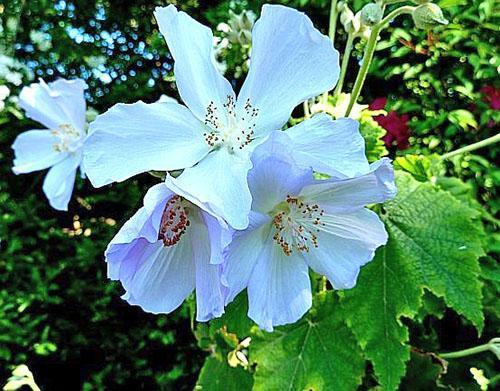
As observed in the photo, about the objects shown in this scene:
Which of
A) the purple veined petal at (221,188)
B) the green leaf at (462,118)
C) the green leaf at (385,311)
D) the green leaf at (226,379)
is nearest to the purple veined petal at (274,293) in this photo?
the purple veined petal at (221,188)

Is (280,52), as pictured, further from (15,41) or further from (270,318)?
(15,41)

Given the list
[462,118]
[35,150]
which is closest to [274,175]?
[35,150]

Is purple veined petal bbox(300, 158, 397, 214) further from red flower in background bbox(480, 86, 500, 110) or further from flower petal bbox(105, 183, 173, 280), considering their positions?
red flower in background bbox(480, 86, 500, 110)

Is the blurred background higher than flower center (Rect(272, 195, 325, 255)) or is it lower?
lower

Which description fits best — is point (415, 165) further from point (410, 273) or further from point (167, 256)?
point (167, 256)

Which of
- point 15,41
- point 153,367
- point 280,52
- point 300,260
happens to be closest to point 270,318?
point 300,260

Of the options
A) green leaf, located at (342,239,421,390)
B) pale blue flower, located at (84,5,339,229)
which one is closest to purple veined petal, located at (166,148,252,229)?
pale blue flower, located at (84,5,339,229)

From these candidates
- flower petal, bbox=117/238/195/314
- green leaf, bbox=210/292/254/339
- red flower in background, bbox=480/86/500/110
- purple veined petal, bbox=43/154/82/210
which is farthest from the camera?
red flower in background, bbox=480/86/500/110
